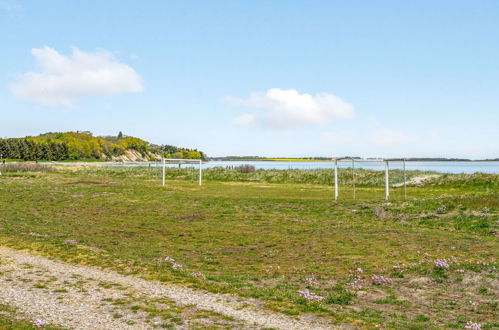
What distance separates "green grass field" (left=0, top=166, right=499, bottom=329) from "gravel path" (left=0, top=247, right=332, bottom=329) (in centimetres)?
85

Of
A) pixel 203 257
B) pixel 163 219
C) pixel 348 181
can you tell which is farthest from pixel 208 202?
pixel 348 181

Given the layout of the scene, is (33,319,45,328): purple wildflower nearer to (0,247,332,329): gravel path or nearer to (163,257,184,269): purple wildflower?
(0,247,332,329): gravel path

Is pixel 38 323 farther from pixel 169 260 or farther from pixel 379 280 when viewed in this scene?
pixel 379 280

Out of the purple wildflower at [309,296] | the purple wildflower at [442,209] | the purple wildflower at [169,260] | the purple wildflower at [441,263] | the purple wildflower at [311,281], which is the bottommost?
the purple wildflower at [311,281]

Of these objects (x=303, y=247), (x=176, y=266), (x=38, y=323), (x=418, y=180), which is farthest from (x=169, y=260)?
(x=418, y=180)

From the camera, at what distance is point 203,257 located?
1831 centimetres

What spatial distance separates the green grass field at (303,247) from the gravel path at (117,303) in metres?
0.85

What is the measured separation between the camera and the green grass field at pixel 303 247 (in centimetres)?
1230

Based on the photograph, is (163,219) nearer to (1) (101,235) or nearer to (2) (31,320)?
(1) (101,235)

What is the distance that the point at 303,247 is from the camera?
20.3 meters

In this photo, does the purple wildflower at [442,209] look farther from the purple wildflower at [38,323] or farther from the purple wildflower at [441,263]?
the purple wildflower at [38,323]

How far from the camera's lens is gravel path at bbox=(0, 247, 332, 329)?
991 cm

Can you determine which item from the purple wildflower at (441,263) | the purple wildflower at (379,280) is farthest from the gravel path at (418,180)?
the purple wildflower at (379,280)

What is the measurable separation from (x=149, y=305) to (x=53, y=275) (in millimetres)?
4863
